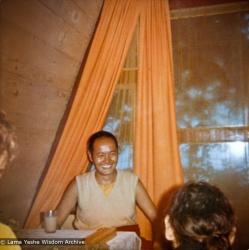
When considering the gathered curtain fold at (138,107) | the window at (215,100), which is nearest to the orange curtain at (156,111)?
the gathered curtain fold at (138,107)

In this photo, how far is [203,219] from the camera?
0.68 m

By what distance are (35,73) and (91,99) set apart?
11.6 inches

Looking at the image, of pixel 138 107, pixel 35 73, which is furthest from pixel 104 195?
pixel 35 73

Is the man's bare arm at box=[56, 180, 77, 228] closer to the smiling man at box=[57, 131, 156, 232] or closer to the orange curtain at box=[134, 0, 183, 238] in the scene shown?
the smiling man at box=[57, 131, 156, 232]

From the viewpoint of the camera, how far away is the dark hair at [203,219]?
2.23 ft

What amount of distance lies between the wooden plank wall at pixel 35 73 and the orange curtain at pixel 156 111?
0.33 m

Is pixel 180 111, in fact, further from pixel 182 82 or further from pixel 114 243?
pixel 114 243

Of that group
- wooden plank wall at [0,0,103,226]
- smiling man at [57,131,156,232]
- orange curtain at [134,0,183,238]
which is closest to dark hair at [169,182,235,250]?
smiling man at [57,131,156,232]

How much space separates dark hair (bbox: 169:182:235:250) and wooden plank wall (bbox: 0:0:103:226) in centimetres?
105

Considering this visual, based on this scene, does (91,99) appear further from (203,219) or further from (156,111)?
(203,219)

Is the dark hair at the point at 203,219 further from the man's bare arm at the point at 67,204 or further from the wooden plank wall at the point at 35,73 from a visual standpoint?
the wooden plank wall at the point at 35,73

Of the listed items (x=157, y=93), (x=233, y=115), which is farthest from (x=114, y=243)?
(x=233, y=115)

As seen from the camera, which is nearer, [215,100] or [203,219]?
[203,219]

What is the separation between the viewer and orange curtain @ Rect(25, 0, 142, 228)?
158 centimetres
